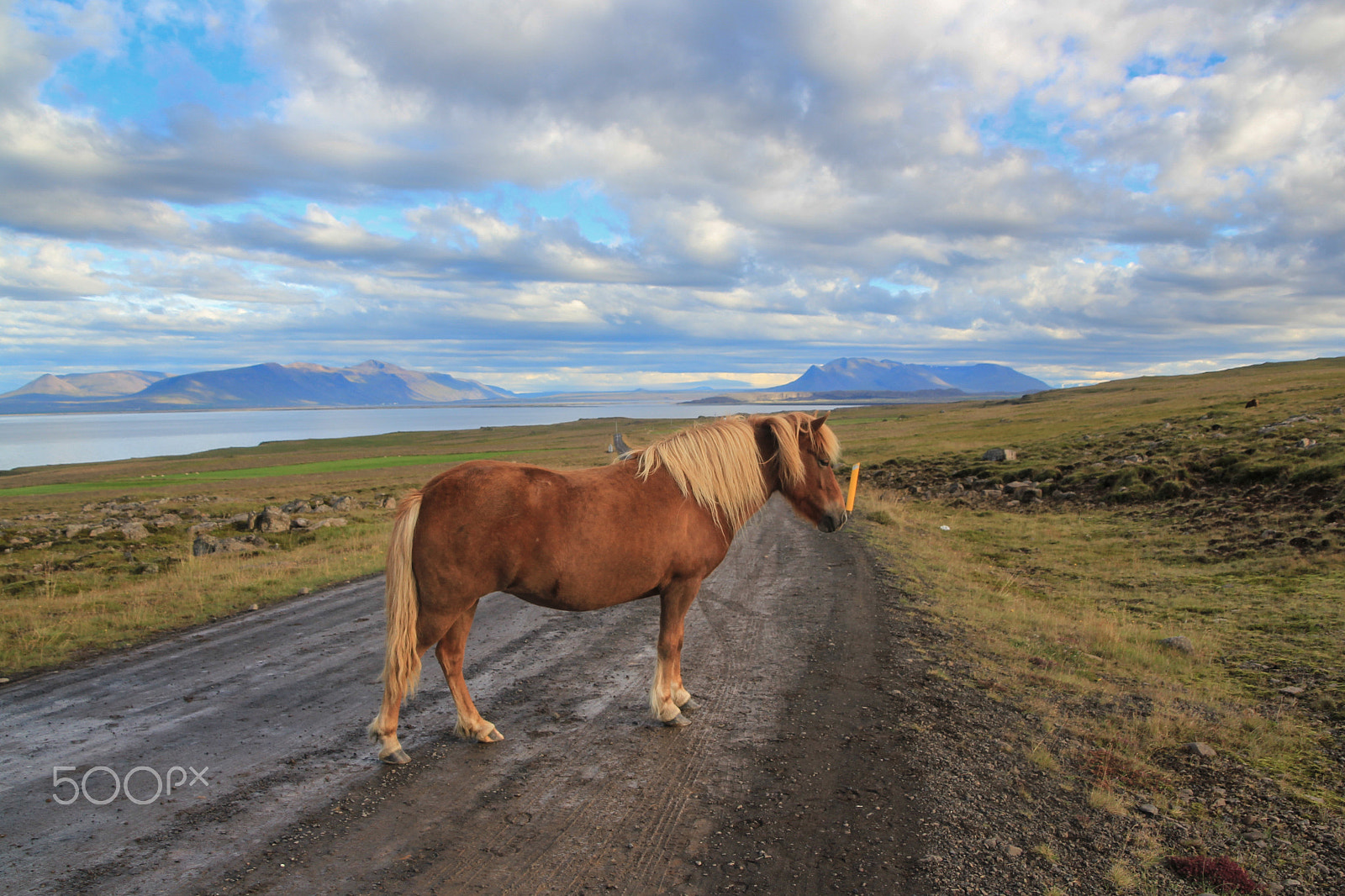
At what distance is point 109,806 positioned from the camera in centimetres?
429

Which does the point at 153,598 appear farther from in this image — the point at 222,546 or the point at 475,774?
the point at 475,774

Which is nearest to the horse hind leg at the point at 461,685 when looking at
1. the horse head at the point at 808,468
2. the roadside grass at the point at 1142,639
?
the horse head at the point at 808,468

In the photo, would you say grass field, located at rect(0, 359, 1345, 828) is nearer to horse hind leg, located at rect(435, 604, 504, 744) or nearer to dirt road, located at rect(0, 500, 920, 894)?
dirt road, located at rect(0, 500, 920, 894)

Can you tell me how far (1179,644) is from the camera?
26.9ft

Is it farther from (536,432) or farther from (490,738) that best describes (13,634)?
(536,432)

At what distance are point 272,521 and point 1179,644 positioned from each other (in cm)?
2126

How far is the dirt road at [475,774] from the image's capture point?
3.71 meters

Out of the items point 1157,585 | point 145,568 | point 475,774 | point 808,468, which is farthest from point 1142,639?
point 145,568

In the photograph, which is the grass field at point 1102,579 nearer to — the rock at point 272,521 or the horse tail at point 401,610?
the rock at point 272,521

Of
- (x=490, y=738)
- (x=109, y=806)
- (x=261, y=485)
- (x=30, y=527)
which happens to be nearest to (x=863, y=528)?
(x=490, y=738)

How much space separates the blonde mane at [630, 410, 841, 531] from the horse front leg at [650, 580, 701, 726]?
74cm

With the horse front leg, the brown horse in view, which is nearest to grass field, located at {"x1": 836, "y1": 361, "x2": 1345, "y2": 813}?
the horse front leg

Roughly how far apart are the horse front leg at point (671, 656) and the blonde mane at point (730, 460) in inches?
29.1

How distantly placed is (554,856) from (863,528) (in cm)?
1426
